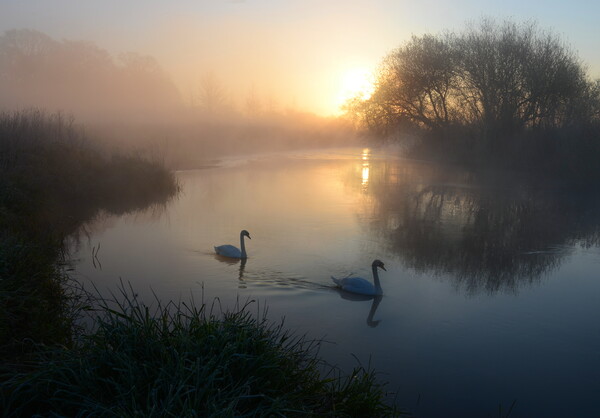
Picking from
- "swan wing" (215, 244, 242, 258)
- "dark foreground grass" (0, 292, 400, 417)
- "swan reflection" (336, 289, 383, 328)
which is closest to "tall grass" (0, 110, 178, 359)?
A: "dark foreground grass" (0, 292, 400, 417)

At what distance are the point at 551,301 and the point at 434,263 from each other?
204 centimetres

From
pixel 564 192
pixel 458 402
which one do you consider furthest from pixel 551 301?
pixel 564 192

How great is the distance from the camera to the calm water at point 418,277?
15.2 feet

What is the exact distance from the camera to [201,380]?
3035 millimetres

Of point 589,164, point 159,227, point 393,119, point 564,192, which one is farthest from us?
point 393,119

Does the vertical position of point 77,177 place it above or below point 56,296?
above

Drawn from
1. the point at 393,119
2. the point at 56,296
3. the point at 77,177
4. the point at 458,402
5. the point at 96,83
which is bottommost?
the point at 458,402

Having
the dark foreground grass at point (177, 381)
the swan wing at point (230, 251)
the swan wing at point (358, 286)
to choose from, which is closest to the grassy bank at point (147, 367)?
the dark foreground grass at point (177, 381)

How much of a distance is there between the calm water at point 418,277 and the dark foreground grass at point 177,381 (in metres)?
1.03

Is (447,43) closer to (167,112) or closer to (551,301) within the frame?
(551,301)

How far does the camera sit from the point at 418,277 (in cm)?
767

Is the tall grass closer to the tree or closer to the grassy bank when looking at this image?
the grassy bank

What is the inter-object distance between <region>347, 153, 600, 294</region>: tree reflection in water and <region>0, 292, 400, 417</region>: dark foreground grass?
14.2ft

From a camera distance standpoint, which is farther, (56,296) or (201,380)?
(56,296)
